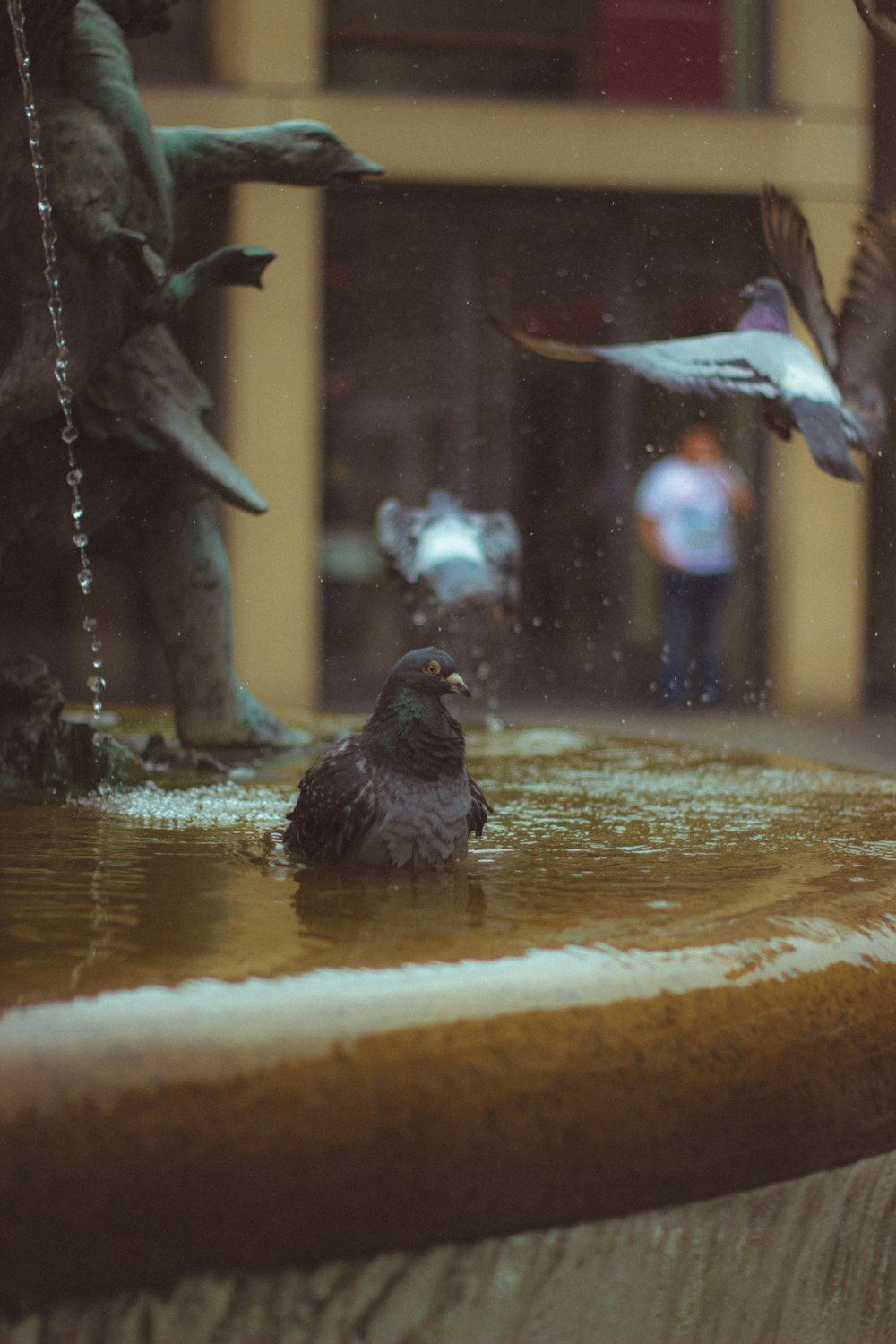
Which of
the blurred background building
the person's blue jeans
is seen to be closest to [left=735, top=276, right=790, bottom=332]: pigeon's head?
the person's blue jeans

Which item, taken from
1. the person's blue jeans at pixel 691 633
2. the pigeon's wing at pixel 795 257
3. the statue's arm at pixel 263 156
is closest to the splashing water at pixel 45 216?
the statue's arm at pixel 263 156

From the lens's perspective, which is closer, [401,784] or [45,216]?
[401,784]

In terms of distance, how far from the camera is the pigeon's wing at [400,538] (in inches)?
222

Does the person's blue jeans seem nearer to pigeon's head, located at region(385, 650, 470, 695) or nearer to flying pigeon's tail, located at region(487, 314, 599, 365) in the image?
flying pigeon's tail, located at region(487, 314, 599, 365)

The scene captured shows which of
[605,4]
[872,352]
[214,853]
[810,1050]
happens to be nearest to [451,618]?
[872,352]

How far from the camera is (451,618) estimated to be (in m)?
5.75

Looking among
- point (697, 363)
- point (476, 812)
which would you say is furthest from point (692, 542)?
point (476, 812)

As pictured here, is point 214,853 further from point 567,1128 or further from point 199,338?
point 199,338

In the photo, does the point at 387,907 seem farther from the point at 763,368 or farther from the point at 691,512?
the point at 691,512

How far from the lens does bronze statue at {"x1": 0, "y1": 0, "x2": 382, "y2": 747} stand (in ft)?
9.10

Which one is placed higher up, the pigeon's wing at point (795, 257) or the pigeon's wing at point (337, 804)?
the pigeon's wing at point (795, 257)

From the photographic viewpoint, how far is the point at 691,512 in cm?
839

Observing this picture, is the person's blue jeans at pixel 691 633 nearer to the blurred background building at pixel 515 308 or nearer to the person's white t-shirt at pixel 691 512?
the person's white t-shirt at pixel 691 512

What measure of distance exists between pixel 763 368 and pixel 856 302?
0.31 m
